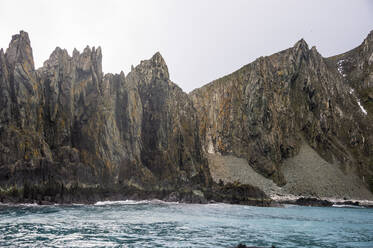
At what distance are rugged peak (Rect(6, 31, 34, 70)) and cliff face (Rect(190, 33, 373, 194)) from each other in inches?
2763

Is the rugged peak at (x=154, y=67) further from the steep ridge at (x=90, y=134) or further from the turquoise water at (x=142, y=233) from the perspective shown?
the turquoise water at (x=142, y=233)

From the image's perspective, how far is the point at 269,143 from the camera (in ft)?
379

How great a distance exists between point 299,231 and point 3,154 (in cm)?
4225

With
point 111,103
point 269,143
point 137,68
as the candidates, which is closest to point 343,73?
point 269,143

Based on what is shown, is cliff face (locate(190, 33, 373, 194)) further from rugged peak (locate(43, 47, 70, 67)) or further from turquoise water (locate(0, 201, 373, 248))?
turquoise water (locate(0, 201, 373, 248))

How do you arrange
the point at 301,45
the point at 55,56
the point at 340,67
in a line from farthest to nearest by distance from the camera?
the point at 340,67 → the point at 301,45 → the point at 55,56

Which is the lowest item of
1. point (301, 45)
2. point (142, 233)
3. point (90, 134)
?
point (142, 233)

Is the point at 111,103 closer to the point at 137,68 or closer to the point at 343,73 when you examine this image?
the point at 137,68

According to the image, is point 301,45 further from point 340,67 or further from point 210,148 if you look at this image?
point 210,148

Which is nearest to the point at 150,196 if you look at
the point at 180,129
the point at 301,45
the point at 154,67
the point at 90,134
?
the point at 90,134

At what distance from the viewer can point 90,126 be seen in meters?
69.4

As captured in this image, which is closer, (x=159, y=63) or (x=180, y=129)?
(x=180, y=129)

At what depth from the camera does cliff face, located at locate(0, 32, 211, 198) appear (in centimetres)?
5472

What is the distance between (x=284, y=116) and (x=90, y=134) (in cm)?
7821
